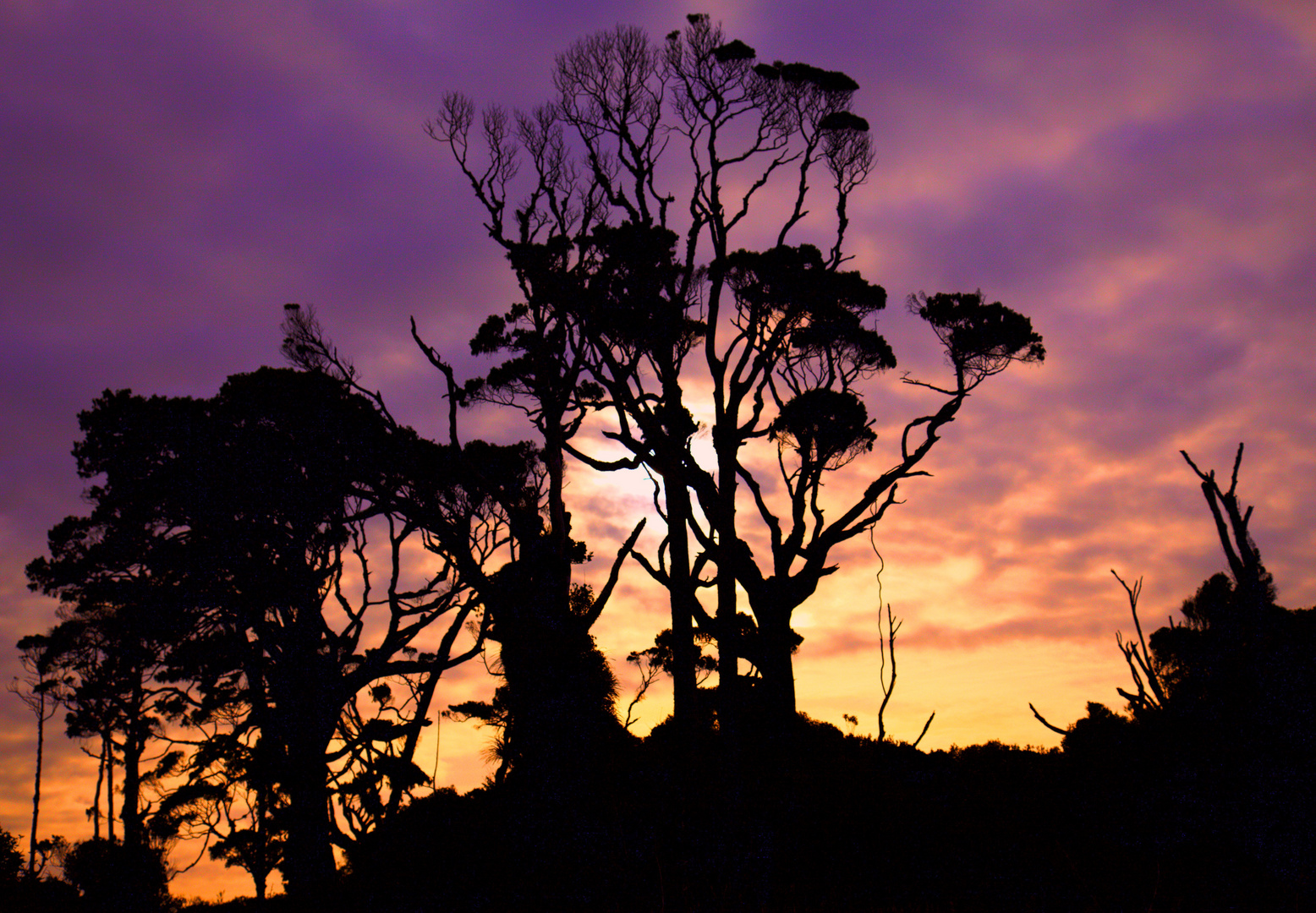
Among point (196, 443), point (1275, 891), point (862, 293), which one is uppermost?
point (862, 293)

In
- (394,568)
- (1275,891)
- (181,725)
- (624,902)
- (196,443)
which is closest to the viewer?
(1275,891)

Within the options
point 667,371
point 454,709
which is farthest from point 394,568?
point 667,371

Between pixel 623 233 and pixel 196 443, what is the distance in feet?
38.4

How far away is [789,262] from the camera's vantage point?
21.3m

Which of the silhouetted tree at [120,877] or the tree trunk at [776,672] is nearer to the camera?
the tree trunk at [776,672]

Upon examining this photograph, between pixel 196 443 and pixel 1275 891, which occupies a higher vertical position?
pixel 196 443

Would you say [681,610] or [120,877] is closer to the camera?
[681,610]

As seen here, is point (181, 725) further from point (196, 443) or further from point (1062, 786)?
point (1062, 786)

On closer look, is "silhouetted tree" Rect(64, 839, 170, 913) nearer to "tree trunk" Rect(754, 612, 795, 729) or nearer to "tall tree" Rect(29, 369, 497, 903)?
"tall tree" Rect(29, 369, 497, 903)

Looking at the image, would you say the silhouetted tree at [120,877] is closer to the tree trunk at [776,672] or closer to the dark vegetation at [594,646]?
the dark vegetation at [594,646]

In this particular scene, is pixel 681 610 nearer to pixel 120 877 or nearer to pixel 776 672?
pixel 776 672

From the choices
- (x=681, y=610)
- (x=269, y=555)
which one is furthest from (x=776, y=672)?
(x=269, y=555)

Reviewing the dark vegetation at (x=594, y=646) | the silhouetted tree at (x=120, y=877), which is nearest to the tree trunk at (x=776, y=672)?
the dark vegetation at (x=594, y=646)

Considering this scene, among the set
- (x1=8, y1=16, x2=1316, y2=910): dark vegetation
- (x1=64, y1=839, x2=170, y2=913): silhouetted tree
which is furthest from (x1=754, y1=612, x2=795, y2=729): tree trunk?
(x1=64, y1=839, x2=170, y2=913): silhouetted tree
